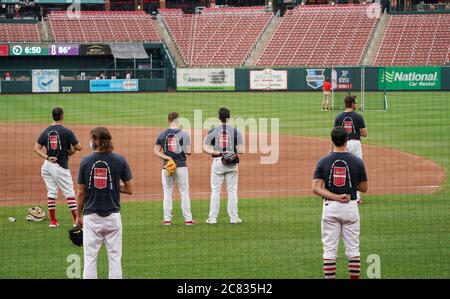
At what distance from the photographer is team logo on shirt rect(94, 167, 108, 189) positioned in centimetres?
928

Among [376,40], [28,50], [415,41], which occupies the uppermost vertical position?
[376,40]

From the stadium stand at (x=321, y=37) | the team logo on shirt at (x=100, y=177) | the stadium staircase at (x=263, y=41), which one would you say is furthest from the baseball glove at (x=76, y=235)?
the stadium staircase at (x=263, y=41)

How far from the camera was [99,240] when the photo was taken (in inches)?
368

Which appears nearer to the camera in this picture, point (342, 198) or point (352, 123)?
point (342, 198)

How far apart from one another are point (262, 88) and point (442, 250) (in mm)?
41540

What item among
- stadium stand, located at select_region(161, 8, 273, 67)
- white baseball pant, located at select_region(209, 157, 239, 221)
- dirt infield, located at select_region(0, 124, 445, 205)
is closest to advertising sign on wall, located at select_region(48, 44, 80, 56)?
stadium stand, located at select_region(161, 8, 273, 67)

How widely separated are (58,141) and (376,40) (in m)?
45.0

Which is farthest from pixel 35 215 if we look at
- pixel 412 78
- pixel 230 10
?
pixel 230 10

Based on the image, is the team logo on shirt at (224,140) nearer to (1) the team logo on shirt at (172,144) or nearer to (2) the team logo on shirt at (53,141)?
(1) the team logo on shirt at (172,144)

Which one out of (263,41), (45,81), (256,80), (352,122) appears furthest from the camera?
(263,41)

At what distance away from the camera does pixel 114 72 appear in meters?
56.1

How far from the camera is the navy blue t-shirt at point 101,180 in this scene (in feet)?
30.5

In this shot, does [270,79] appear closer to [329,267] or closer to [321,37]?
[321,37]
